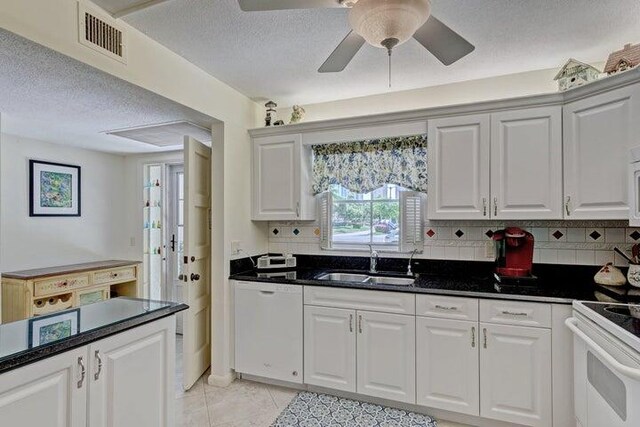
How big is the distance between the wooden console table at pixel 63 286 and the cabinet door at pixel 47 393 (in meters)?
2.51

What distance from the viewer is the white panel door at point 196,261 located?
267 cm

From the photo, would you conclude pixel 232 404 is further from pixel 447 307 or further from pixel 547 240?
pixel 547 240

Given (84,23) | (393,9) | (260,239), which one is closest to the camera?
(393,9)

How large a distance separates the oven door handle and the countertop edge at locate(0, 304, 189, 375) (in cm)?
190

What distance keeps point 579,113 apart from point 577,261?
41.0 inches

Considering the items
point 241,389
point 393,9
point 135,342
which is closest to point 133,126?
point 135,342

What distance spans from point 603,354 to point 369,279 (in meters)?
1.59

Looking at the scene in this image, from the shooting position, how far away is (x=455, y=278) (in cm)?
265

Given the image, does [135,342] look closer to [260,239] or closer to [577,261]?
[260,239]

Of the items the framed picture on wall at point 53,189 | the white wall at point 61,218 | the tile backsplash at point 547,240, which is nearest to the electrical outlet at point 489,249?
the tile backsplash at point 547,240

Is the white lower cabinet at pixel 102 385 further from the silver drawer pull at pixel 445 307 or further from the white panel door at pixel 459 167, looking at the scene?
the white panel door at pixel 459 167

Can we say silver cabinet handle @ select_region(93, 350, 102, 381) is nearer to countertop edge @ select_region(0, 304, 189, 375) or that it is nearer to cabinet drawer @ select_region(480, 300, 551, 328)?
countertop edge @ select_region(0, 304, 189, 375)

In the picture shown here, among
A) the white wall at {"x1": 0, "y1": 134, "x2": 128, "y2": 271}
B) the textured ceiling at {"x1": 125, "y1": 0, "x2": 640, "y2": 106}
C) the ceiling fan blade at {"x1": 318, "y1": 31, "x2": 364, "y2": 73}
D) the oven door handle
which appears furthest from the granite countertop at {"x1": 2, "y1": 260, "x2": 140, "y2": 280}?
the oven door handle

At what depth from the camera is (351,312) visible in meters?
2.47
